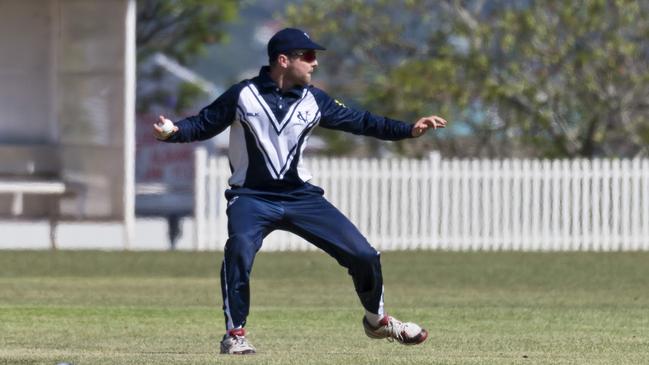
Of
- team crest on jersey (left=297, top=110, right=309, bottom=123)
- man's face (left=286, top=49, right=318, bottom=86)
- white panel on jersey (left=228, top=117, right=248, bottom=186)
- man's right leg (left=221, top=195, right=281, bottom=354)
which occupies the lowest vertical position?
man's right leg (left=221, top=195, right=281, bottom=354)

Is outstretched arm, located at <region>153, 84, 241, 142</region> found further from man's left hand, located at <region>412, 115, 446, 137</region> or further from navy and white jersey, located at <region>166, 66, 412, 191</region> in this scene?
man's left hand, located at <region>412, 115, 446, 137</region>

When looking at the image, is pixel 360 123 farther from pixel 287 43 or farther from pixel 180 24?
pixel 180 24

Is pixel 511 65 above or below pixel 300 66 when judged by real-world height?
above

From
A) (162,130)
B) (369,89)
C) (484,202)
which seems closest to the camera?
(162,130)

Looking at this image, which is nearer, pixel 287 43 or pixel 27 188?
pixel 287 43

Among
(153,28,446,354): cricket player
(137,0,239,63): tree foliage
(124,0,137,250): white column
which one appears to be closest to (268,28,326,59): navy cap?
(153,28,446,354): cricket player

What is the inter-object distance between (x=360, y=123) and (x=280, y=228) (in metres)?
0.78

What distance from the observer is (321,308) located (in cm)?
1483

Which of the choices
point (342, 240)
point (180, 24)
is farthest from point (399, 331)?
point (180, 24)

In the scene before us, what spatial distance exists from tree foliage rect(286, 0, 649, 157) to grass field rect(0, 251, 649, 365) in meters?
6.94

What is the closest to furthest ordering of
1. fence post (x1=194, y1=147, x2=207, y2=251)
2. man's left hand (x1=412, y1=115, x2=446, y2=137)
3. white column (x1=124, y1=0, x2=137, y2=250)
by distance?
man's left hand (x1=412, y1=115, x2=446, y2=137), white column (x1=124, y1=0, x2=137, y2=250), fence post (x1=194, y1=147, x2=207, y2=251)

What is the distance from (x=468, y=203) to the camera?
23.8 m

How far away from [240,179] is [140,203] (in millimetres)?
32452

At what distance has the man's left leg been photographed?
10.2 m
